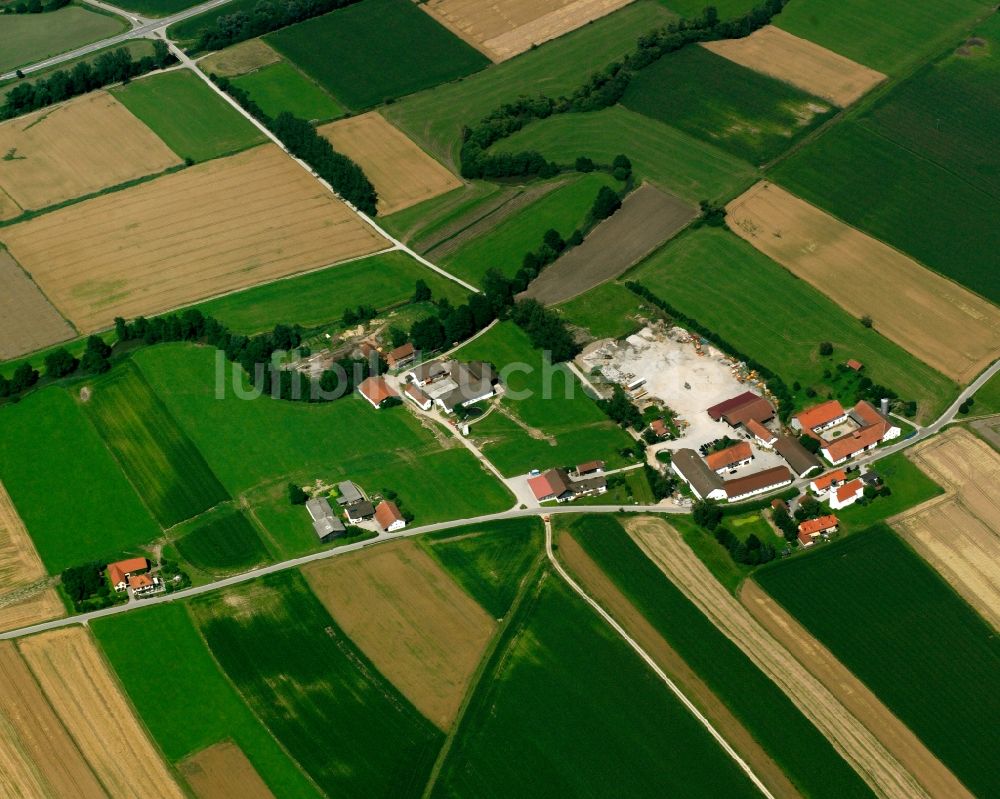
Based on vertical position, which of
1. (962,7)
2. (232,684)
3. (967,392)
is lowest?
(232,684)

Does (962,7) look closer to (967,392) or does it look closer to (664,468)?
(967,392)

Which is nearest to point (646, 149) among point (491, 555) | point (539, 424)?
point (539, 424)

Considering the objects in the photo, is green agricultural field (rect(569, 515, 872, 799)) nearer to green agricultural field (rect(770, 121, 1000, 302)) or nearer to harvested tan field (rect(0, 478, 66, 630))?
harvested tan field (rect(0, 478, 66, 630))

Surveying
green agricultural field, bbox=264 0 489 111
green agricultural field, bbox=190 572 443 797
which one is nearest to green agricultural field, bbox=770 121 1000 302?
green agricultural field, bbox=264 0 489 111

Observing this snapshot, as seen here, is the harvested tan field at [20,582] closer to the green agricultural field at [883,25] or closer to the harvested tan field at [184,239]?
the harvested tan field at [184,239]

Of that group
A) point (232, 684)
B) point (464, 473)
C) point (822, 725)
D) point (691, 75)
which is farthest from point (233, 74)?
point (822, 725)
